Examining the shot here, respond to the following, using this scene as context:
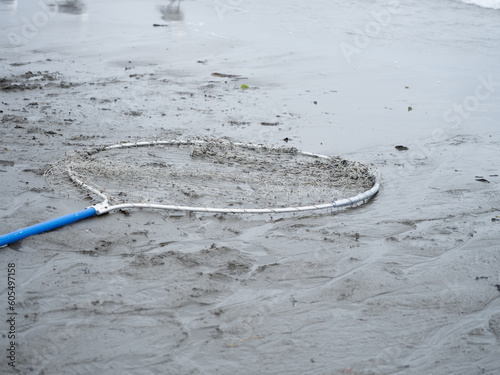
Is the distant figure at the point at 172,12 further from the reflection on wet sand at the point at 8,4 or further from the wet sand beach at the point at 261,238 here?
the wet sand beach at the point at 261,238

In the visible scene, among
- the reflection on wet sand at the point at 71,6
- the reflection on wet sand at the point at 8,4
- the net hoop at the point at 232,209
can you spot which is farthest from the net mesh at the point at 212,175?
the reflection on wet sand at the point at 8,4

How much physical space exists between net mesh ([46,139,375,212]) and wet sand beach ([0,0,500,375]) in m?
0.28

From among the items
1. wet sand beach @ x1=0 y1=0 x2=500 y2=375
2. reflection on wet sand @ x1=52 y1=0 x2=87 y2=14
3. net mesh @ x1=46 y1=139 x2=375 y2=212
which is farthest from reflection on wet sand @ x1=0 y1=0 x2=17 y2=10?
net mesh @ x1=46 y1=139 x2=375 y2=212

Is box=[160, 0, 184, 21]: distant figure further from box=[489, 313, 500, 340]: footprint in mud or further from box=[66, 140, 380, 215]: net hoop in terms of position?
box=[489, 313, 500, 340]: footprint in mud

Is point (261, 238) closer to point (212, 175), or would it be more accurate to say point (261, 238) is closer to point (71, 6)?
point (212, 175)

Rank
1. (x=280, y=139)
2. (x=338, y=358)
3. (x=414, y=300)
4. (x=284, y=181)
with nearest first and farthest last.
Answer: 1. (x=338, y=358)
2. (x=414, y=300)
3. (x=284, y=181)
4. (x=280, y=139)

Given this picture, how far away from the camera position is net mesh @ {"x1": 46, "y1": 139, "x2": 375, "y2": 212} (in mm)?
4891

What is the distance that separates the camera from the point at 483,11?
759 inches

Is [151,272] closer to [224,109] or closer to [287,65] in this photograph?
[224,109]

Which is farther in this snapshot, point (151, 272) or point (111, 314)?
point (151, 272)

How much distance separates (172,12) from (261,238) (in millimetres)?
13590

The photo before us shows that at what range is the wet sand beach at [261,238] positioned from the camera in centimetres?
298

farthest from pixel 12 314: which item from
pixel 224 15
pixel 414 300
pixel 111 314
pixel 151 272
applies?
pixel 224 15

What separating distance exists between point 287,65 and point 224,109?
3204 mm
